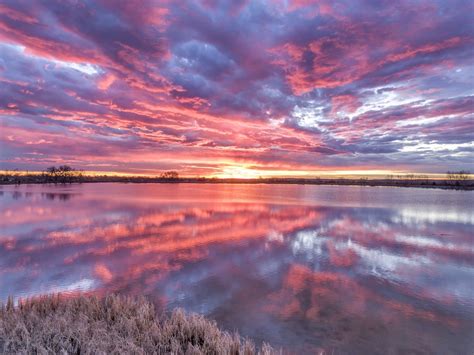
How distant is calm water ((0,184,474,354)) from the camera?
6926 mm

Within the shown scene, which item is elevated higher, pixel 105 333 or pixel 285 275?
pixel 105 333

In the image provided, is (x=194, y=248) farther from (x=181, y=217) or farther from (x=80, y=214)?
(x=80, y=214)

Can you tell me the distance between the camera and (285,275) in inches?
432

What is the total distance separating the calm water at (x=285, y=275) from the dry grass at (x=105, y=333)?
1.70 meters

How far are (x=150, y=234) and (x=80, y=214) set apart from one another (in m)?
12.5

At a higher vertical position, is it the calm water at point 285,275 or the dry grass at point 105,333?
the dry grass at point 105,333

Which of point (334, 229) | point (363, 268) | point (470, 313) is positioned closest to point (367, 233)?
point (334, 229)

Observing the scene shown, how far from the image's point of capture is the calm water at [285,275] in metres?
6.93

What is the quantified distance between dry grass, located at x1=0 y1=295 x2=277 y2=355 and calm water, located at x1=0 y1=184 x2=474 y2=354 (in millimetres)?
1699

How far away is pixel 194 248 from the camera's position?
15.1 m

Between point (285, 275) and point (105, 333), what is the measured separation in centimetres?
725

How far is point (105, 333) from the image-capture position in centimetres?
532

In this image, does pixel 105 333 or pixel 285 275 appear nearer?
pixel 105 333

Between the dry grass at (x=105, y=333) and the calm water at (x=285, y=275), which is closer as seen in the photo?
the dry grass at (x=105, y=333)
